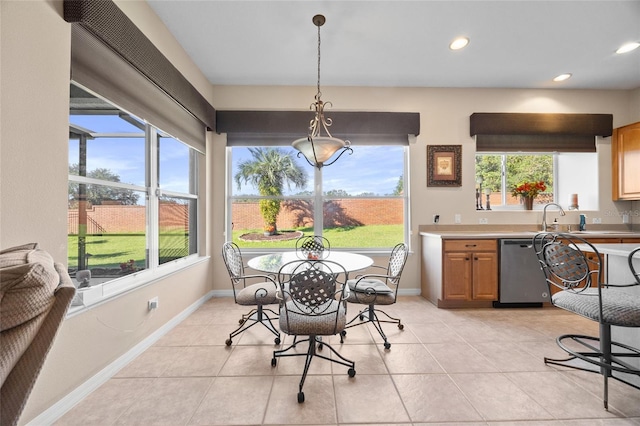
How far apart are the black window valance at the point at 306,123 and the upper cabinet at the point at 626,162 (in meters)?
2.79

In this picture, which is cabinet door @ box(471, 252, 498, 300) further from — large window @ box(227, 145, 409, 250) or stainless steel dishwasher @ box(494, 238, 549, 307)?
large window @ box(227, 145, 409, 250)

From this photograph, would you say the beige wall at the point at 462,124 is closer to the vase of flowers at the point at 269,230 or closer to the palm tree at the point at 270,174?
the palm tree at the point at 270,174

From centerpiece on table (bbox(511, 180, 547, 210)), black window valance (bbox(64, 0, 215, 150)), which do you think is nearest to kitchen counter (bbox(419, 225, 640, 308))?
centerpiece on table (bbox(511, 180, 547, 210))

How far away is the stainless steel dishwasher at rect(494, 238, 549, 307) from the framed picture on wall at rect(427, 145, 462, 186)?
107 centimetres

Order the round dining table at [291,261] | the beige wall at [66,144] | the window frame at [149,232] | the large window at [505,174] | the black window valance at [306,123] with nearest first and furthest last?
1. the beige wall at [66,144]
2. the window frame at [149,232]
3. the round dining table at [291,261]
4. the black window valance at [306,123]
5. the large window at [505,174]

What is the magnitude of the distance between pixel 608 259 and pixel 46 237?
359 centimetres

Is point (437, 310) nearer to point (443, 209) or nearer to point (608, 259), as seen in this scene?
point (443, 209)

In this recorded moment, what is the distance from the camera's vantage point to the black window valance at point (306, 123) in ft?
11.9

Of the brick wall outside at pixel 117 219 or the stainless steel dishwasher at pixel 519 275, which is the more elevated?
the brick wall outside at pixel 117 219

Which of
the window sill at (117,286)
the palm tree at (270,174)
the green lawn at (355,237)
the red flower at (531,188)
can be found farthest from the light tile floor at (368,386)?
the red flower at (531,188)

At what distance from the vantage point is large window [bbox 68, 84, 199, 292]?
1810mm

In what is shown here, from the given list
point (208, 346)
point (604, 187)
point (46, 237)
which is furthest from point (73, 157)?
point (604, 187)

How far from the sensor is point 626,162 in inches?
142

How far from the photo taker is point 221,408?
62.2 inches
